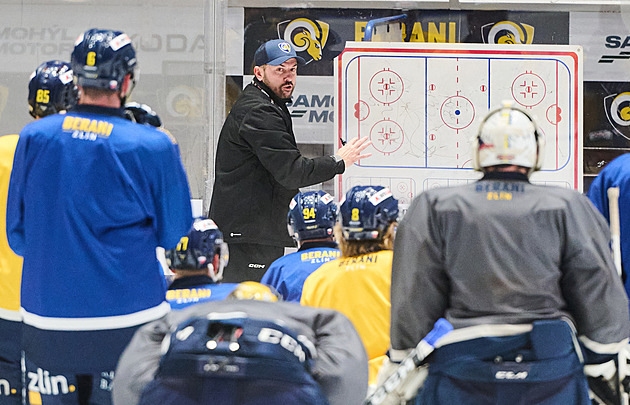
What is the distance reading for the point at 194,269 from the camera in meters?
3.62

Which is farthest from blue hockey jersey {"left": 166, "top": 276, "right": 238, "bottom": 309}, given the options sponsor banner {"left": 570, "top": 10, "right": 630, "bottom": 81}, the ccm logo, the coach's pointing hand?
sponsor banner {"left": 570, "top": 10, "right": 630, "bottom": 81}

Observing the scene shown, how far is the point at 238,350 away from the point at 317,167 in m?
3.74

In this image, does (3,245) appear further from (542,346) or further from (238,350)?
(542,346)

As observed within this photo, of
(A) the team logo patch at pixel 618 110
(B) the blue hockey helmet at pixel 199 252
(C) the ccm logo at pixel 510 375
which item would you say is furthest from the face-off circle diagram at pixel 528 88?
(C) the ccm logo at pixel 510 375

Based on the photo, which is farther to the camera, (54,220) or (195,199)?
(195,199)

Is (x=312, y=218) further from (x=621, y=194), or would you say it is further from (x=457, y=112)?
(x=457, y=112)

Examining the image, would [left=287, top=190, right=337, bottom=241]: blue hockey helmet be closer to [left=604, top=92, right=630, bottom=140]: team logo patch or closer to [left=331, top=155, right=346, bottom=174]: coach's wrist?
[left=331, top=155, right=346, bottom=174]: coach's wrist

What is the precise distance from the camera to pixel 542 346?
2.67m

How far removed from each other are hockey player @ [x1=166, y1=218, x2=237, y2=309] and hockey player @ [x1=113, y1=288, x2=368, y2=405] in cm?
125

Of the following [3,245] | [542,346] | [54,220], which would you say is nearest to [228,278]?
[3,245]

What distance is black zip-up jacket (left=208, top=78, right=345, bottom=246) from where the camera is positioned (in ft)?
18.6

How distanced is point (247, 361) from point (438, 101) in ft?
15.9

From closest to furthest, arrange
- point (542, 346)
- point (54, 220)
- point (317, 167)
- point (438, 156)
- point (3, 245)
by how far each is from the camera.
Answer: point (542, 346) → point (54, 220) → point (3, 245) → point (317, 167) → point (438, 156)

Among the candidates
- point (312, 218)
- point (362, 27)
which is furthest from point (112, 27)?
point (312, 218)
